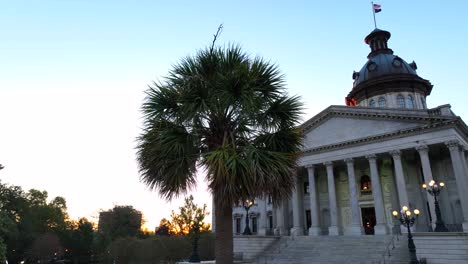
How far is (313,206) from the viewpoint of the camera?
34438mm

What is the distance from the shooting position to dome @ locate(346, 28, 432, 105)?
43.3 m

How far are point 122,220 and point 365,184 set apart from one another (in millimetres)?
49860

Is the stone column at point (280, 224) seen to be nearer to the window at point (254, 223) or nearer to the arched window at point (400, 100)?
the window at point (254, 223)

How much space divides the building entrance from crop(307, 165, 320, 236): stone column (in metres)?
4.79

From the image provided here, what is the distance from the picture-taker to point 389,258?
2377cm

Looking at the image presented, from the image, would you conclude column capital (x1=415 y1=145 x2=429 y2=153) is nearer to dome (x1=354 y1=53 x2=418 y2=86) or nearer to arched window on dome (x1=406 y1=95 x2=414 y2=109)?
arched window on dome (x1=406 y1=95 x2=414 y2=109)

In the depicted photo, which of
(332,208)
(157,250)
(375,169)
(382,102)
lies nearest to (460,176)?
(375,169)

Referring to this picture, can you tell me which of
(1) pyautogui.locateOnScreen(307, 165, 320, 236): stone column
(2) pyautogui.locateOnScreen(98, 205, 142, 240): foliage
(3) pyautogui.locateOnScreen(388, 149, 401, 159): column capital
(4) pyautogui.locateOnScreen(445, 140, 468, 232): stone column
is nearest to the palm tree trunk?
(4) pyautogui.locateOnScreen(445, 140, 468, 232): stone column

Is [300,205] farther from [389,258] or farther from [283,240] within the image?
[389,258]

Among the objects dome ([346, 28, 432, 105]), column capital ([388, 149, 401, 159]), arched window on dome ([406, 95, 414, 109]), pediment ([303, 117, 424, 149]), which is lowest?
column capital ([388, 149, 401, 159])

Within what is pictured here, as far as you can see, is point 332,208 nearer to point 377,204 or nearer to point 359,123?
point 377,204

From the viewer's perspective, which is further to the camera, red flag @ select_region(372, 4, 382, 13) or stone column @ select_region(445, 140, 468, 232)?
red flag @ select_region(372, 4, 382, 13)

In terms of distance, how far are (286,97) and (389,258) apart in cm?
1898

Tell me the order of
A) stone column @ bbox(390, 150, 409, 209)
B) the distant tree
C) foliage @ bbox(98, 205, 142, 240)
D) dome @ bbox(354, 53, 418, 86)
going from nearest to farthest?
stone column @ bbox(390, 150, 409, 209)
dome @ bbox(354, 53, 418, 86)
foliage @ bbox(98, 205, 142, 240)
the distant tree
